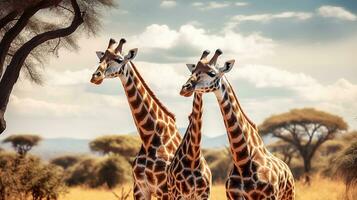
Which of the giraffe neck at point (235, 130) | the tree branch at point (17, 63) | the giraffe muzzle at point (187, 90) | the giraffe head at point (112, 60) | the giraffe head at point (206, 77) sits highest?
the tree branch at point (17, 63)

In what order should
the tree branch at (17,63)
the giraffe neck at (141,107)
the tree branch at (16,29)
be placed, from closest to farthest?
the giraffe neck at (141,107)
the tree branch at (17,63)
the tree branch at (16,29)

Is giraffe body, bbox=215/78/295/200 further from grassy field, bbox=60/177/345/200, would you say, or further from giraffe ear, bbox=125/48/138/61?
grassy field, bbox=60/177/345/200

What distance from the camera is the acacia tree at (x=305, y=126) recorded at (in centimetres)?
3127

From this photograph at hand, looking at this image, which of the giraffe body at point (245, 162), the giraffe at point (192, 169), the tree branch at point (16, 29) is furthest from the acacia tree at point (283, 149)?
the giraffe body at point (245, 162)

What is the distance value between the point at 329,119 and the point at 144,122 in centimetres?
2313

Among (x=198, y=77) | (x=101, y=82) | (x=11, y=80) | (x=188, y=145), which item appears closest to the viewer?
(x=198, y=77)

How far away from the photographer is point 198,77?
7.68 meters

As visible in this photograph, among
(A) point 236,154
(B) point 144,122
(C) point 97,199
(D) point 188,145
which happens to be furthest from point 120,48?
(C) point 97,199

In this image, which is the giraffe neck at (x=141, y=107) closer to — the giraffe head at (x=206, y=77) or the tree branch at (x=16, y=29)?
the giraffe head at (x=206, y=77)

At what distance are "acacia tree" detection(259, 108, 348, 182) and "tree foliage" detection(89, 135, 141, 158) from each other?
648 centimetres

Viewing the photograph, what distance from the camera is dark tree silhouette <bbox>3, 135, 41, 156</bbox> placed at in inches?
1551

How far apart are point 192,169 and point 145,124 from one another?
4.46 feet

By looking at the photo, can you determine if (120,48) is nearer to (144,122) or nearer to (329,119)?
(144,122)

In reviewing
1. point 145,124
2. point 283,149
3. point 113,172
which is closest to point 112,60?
point 145,124
